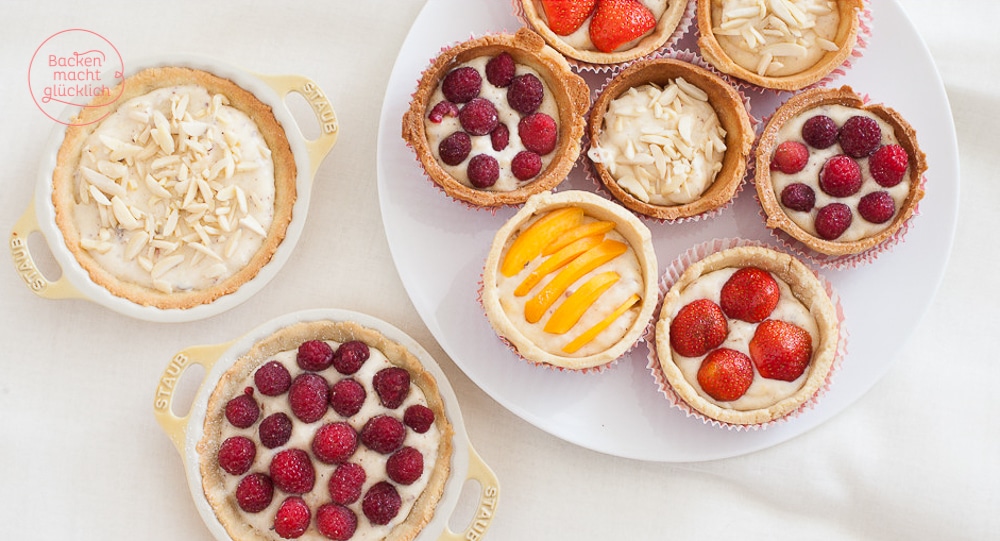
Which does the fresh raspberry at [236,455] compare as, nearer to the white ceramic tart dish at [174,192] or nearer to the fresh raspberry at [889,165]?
the white ceramic tart dish at [174,192]

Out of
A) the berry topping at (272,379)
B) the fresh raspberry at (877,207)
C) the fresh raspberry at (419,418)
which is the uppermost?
the fresh raspberry at (877,207)

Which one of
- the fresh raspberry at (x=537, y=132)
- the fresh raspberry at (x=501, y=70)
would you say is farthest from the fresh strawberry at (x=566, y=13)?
the fresh raspberry at (x=537, y=132)

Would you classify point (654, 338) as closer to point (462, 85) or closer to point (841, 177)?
point (841, 177)

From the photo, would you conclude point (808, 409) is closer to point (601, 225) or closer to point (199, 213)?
point (601, 225)

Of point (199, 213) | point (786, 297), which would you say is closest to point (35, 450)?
point (199, 213)

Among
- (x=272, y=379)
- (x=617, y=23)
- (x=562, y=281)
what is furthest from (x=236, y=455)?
(x=617, y=23)

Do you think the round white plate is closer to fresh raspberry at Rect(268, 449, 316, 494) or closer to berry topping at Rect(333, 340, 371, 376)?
berry topping at Rect(333, 340, 371, 376)

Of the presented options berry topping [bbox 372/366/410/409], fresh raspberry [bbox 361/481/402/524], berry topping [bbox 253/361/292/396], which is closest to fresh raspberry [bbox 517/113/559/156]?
berry topping [bbox 372/366/410/409]
